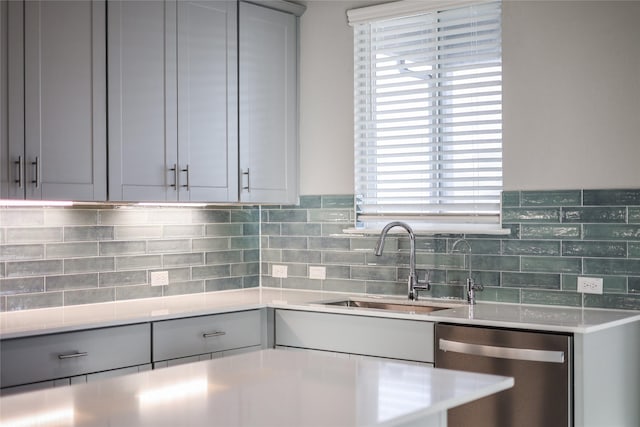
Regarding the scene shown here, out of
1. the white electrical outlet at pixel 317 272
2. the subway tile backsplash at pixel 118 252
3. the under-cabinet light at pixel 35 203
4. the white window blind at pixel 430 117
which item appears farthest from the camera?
the white electrical outlet at pixel 317 272

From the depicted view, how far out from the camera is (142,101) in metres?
3.84

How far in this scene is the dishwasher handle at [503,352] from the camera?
3150mm

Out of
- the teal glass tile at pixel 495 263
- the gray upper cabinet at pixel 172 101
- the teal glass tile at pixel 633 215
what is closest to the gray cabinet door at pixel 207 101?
the gray upper cabinet at pixel 172 101

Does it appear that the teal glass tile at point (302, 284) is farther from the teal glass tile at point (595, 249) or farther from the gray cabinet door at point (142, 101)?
the teal glass tile at point (595, 249)

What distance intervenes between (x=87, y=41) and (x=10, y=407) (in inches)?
82.5

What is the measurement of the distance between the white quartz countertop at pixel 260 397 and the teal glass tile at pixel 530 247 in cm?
172

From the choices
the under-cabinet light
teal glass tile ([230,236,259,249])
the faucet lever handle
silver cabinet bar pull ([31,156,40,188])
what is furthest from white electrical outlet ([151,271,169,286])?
the faucet lever handle

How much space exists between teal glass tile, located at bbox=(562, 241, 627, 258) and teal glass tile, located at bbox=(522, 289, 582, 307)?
0.19m

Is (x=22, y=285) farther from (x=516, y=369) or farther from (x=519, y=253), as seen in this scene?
(x=519, y=253)

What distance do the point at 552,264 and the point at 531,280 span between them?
0.13 metres

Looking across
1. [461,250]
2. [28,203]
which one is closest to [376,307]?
[461,250]

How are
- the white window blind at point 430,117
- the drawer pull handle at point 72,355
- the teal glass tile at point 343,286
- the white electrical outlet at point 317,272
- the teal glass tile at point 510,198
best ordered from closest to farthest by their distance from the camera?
the drawer pull handle at point 72,355 → the teal glass tile at point 510,198 → the white window blind at point 430,117 → the teal glass tile at point 343,286 → the white electrical outlet at point 317,272

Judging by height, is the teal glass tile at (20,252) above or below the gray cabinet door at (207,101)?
below

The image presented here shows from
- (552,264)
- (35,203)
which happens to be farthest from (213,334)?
(552,264)
